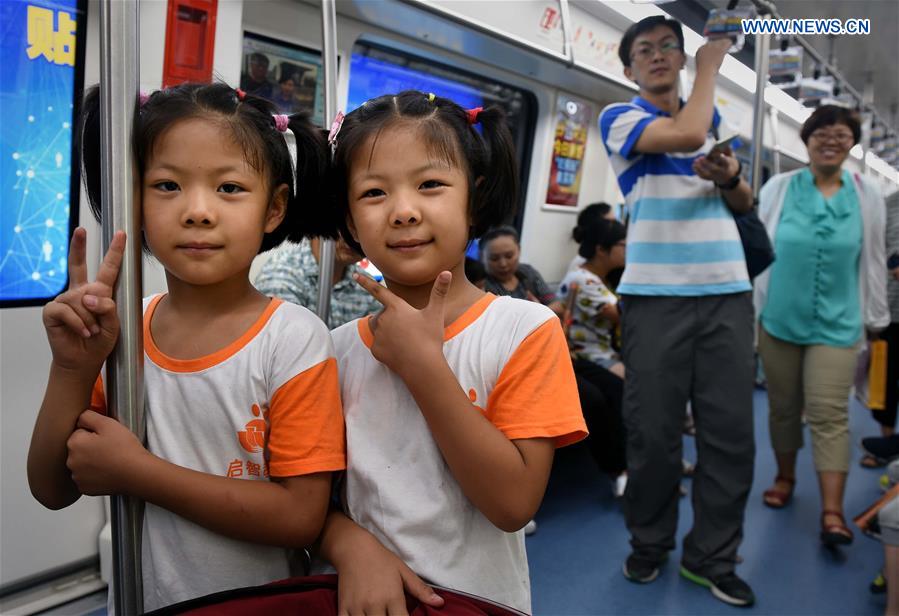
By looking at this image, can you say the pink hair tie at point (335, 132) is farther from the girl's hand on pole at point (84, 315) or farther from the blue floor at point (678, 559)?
the blue floor at point (678, 559)

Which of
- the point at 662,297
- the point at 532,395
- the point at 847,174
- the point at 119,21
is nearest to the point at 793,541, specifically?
the point at 662,297

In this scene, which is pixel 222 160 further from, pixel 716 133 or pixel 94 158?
pixel 716 133

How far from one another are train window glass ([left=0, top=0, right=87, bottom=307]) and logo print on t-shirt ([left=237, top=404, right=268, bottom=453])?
54.3 inches

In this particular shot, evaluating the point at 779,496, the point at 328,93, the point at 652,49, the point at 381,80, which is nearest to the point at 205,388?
the point at 328,93

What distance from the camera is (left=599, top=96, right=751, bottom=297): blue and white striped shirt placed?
2049 millimetres

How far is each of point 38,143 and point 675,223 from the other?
6.27ft

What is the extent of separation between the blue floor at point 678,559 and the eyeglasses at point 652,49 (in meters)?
1.76

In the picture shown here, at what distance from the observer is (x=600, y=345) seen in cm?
361

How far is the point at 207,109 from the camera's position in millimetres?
868

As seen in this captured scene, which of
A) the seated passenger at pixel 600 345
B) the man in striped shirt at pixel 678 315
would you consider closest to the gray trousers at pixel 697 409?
the man in striped shirt at pixel 678 315

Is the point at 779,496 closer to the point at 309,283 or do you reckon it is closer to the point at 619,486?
the point at 619,486

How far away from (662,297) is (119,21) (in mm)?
1782

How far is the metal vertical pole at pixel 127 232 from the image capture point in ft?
2.37

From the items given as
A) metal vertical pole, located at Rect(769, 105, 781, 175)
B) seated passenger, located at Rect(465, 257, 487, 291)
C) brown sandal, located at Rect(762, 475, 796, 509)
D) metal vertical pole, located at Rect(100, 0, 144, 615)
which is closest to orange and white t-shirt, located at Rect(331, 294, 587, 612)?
metal vertical pole, located at Rect(100, 0, 144, 615)
